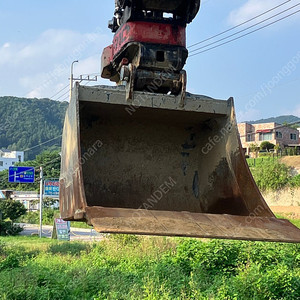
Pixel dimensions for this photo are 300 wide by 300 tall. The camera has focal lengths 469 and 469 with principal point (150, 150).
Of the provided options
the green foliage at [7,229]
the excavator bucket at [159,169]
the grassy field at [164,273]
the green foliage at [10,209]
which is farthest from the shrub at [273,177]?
the excavator bucket at [159,169]

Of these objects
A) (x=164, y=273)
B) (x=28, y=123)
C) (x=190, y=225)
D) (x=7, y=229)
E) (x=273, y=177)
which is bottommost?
(x=7, y=229)

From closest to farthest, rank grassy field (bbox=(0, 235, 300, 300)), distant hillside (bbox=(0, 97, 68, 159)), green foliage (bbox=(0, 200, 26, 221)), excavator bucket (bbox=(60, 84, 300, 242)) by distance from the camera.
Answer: excavator bucket (bbox=(60, 84, 300, 242))
grassy field (bbox=(0, 235, 300, 300))
green foliage (bbox=(0, 200, 26, 221))
distant hillside (bbox=(0, 97, 68, 159))

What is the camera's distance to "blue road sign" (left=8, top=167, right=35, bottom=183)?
24.5 meters

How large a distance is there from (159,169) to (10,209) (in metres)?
25.8

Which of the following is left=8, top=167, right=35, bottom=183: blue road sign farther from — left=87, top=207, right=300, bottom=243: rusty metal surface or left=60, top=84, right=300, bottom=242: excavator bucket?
left=87, top=207, right=300, bottom=243: rusty metal surface

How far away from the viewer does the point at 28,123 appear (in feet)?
367

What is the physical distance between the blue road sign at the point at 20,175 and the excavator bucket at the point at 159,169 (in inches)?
804

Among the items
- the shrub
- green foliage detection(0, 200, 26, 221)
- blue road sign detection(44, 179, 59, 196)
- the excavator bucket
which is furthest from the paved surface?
the excavator bucket

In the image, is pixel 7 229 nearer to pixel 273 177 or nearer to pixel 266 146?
pixel 273 177

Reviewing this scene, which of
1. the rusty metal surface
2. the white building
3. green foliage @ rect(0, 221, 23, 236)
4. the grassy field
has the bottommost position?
green foliage @ rect(0, 221, 23, 236)

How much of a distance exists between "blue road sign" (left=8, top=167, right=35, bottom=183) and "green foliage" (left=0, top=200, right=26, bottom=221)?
15.7 feet

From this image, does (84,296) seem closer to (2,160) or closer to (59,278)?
(59,278)

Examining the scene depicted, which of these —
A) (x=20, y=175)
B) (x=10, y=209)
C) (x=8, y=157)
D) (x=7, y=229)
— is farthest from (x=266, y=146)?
(x=8, y=157)

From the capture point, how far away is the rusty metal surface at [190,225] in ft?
9.85
